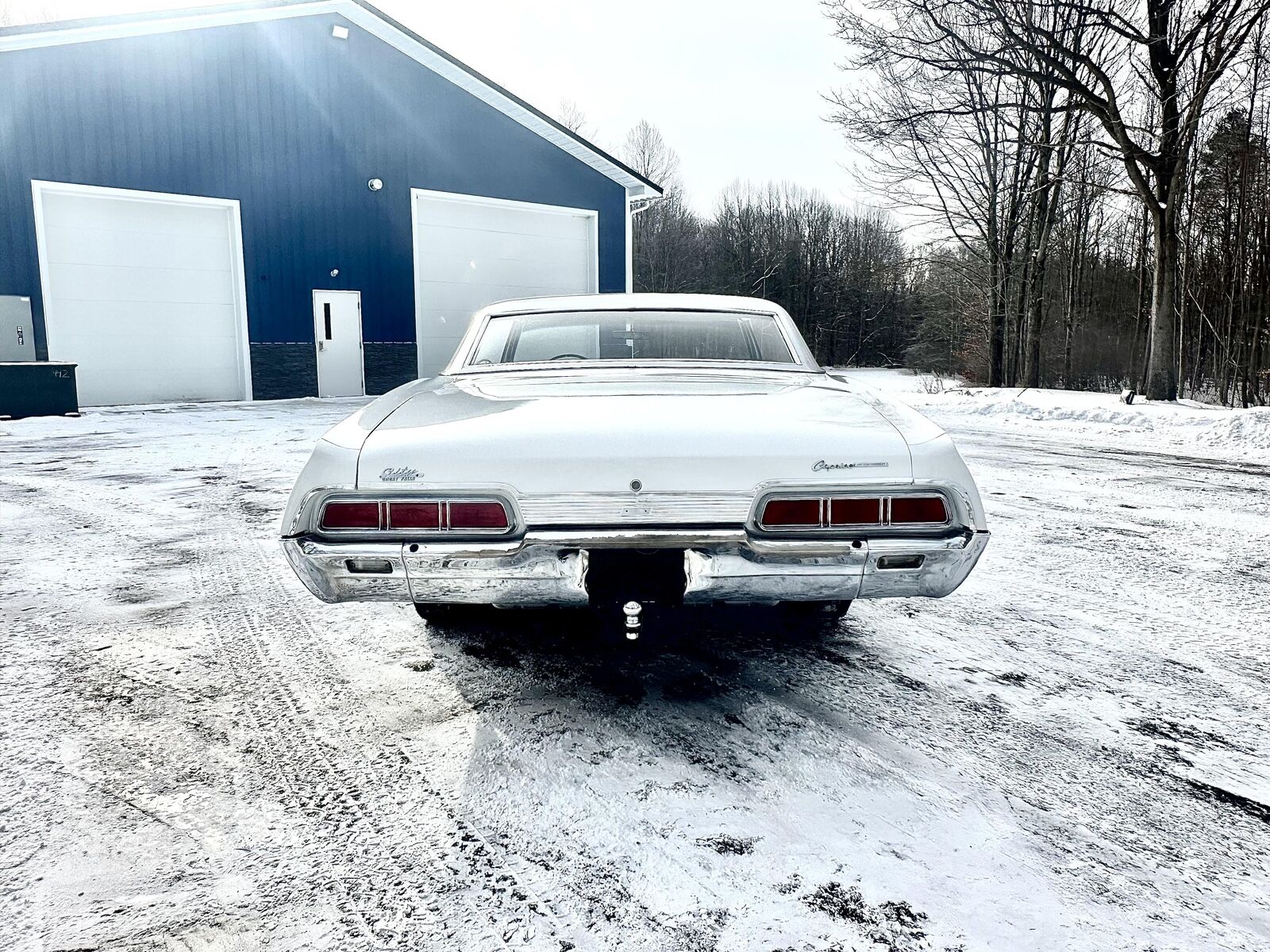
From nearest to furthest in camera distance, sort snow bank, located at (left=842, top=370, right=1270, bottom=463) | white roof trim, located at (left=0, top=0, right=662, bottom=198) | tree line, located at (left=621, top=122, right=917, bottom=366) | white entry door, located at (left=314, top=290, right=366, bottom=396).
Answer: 1. snow bank, located at (left=842, top=370, right=1270, bottom=463)
2. white roof trim, located at (left=0, top=0, right=662, bottom=198)
3. white entry door, located at (left=314, top=290, right=366, bottom=396)
4. tree line, located at (left=621, top=122, right=917, bottom=366)

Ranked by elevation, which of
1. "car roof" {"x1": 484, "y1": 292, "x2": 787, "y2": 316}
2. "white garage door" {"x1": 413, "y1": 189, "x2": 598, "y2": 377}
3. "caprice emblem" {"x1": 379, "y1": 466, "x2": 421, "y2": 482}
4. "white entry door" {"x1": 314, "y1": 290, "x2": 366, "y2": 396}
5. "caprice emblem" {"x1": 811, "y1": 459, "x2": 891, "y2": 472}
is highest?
"white garage door" {"x1": 413, "y1": 189, "x2": 598, "y2": 377}

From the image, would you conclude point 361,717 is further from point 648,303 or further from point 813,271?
point 813,271

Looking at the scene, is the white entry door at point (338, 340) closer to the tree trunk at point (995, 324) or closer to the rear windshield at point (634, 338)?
the rear windshield at point (634, 338)

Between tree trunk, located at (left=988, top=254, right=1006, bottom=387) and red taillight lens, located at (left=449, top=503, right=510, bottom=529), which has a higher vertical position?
tree trunk, located at (left=988, top=254, right=1006, bottom=387)

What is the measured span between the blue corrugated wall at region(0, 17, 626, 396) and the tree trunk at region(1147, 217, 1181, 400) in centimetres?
1120

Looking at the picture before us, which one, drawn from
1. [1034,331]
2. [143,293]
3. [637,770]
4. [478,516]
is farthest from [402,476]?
[1034,331]

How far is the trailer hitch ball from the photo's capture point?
84.9 inches

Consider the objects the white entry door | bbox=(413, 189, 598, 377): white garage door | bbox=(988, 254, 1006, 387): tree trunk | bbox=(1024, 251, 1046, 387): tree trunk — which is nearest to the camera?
the white entry door

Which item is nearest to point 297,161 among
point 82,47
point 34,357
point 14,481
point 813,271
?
point 82,47

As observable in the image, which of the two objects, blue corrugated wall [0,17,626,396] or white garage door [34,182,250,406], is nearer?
blue corrugated wall [0,17,626,396]

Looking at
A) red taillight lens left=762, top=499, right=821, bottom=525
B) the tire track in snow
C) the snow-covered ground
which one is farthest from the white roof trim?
red taillight lens left=762, top=499, right=821, bottom=525

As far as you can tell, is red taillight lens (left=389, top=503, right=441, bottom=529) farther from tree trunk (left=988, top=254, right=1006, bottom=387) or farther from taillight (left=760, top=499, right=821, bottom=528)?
tree trunk (left=988, top=254, right=1006, bottom=387)

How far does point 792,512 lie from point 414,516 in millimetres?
1020

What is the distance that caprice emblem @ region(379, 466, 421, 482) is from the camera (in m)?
2.06
